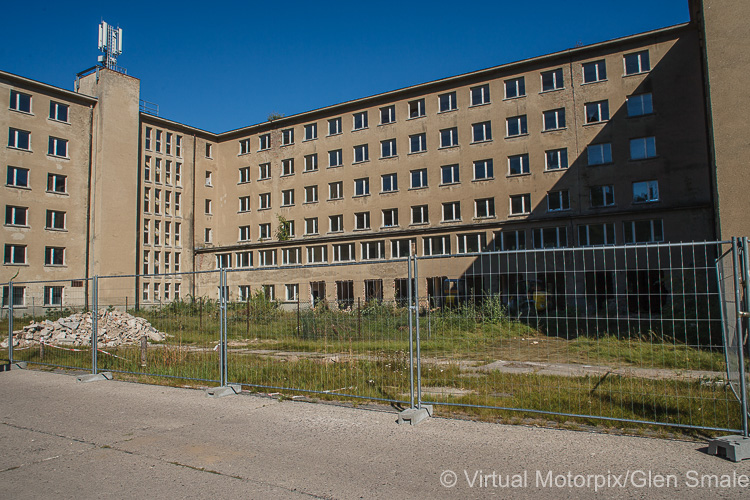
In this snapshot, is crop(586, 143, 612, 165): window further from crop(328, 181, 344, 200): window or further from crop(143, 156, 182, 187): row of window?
crop(143, 156, 182, 187): row of window

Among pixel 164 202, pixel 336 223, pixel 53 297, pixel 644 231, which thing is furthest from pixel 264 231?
pixel 53 297

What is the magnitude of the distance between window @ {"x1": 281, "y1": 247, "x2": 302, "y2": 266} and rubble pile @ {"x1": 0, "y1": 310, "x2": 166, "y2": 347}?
27129 millimetres

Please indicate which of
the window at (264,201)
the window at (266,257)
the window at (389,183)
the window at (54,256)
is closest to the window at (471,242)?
the window at (389,183)

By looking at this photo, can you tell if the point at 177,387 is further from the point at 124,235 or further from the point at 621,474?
the point at 124,235

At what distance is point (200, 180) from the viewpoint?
52.2 metres

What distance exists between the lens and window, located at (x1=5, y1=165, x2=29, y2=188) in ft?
128

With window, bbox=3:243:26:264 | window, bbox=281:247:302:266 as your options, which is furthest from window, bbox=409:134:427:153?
window, bbox=3:243:26:264

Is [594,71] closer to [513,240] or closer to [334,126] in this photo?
[513,240]

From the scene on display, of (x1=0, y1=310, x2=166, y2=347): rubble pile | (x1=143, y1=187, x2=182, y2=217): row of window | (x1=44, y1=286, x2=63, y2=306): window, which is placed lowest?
(x1=0, y1=310, x2=166, y2=347): rubble pile

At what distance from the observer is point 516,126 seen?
130 ft

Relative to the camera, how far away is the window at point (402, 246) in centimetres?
4284

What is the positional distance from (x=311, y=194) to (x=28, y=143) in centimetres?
2255

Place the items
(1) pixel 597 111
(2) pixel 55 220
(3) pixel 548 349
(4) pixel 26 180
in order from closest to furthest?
1. (3) pixel 548 349
2. (1) pixel 597 111
3. (4) pixel 26 180
4. (2) pixel 55 220

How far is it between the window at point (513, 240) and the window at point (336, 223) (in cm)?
1457
